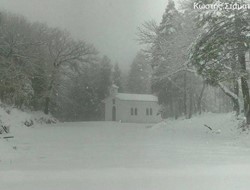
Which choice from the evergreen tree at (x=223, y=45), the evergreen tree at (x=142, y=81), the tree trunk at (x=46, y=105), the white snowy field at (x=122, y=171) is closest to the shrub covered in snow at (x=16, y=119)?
the tree trunk at (x=46, y=105)

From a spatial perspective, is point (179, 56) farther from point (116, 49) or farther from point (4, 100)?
point (4, 100)

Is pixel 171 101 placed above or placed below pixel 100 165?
above

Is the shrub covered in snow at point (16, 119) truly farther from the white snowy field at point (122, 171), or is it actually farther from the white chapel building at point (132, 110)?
the white snowy field at point (122, 171)

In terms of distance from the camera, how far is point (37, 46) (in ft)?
71.5

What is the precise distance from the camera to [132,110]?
3553 cm

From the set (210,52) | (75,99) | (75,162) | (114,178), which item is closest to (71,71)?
(75,99)

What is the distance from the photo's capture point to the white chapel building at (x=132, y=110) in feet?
99.4

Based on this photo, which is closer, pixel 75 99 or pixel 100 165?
pixel 100 165

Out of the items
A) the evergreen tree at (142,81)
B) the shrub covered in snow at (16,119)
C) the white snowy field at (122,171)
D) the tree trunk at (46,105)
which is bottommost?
the white snowy field at (122,171)

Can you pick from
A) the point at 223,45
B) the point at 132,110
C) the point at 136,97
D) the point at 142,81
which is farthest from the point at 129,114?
the point at 223,45

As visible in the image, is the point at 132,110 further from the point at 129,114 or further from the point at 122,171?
the point at 122,171

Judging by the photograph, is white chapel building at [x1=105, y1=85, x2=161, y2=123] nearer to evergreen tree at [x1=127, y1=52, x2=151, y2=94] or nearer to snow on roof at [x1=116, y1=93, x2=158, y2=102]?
snow on roof at [x1=116, y1=93, x2=158, y2=102]

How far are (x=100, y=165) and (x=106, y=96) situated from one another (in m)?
22.1

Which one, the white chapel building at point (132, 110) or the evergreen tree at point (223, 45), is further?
the white chapel building at point (132, 110)
